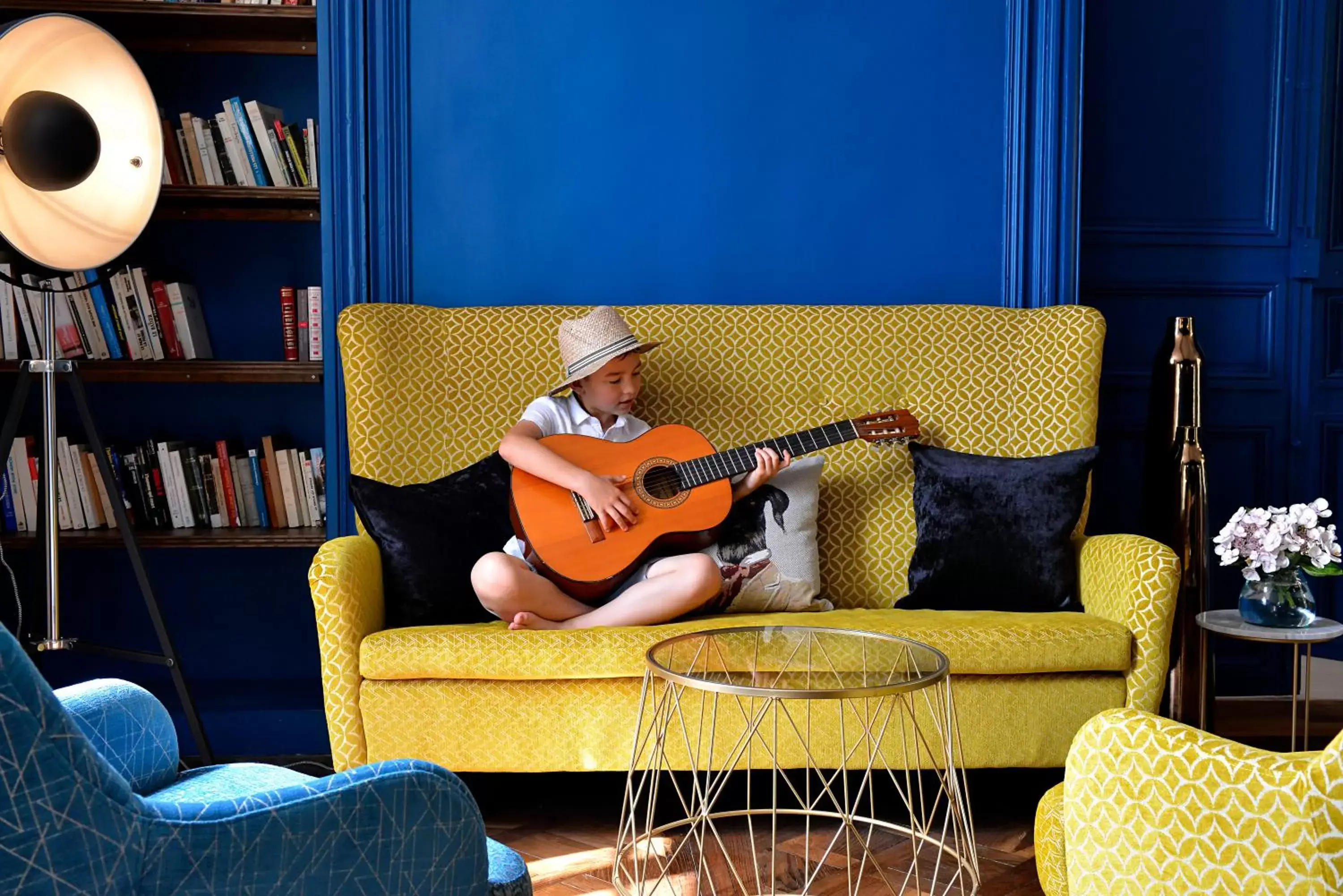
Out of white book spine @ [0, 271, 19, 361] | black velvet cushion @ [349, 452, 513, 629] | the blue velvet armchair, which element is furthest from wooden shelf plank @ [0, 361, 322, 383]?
the blue velvet armchair

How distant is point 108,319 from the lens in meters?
2.87

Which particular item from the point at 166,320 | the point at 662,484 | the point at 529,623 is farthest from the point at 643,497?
the point at 166,320

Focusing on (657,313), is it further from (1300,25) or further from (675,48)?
(1300,25)

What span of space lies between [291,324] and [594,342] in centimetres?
95

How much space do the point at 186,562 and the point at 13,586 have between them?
418mm

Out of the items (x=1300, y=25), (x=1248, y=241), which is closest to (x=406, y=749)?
(x=1248, y=241)

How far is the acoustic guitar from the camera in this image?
2.32 meters

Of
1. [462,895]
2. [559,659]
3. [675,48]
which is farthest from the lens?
[675,48]

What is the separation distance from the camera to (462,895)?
104 centimetres

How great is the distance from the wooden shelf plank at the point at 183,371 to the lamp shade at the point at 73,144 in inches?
17.0

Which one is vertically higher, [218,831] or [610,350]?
[610,350]

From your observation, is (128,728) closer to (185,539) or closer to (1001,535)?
(185,539)

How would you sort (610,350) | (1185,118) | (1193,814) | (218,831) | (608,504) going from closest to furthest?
1. (218,831)
2. (1193,814)
3. (608,504)
4. (610,350)
5. (1185,118)

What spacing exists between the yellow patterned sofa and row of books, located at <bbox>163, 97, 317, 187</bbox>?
1.69ft
